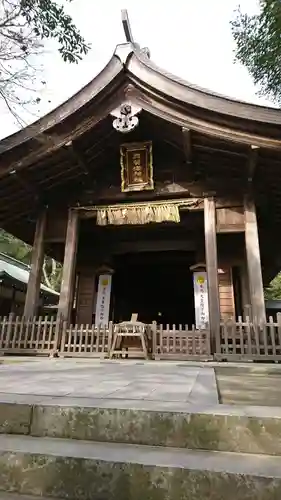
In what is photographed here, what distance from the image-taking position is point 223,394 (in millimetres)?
2842

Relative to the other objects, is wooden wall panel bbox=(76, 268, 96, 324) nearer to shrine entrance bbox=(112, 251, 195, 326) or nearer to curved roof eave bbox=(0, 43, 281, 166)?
shrine entrance bbox=(112, 251, 195, 326)

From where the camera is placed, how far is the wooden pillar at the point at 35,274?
27.5 ft

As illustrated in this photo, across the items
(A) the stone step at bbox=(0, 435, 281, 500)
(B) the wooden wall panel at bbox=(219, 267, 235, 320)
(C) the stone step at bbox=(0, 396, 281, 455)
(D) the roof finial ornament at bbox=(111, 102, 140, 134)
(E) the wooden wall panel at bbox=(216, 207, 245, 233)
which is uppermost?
(D) the roof finial ornament at bbox=(111, 102, 140, 134)

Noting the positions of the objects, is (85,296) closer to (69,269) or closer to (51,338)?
(69,269)

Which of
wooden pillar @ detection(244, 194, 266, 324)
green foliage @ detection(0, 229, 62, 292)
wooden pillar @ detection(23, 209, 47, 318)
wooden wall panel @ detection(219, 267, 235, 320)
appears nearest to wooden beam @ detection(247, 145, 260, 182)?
wooden pillar @ detection(244, 194, 266, 324)

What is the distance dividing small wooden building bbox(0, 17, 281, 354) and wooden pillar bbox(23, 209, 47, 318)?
27 millimetres

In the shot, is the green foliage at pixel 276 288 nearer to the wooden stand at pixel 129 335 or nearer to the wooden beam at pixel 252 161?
the wooden beam at pixel 252 161

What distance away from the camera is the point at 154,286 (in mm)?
14969

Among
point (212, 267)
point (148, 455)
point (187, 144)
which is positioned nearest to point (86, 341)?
point (212, 267)

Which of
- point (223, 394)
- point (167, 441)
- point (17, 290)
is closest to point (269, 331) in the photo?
point (223, 394)

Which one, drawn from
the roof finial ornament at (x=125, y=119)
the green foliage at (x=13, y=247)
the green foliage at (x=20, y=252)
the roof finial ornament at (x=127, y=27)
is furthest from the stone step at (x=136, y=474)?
the green foliage at (x=13, y=247)

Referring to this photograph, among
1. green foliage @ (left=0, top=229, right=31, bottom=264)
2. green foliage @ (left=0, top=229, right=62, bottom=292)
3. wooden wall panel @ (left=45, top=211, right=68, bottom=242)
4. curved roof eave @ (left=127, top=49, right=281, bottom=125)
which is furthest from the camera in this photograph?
green foliage @ (left=0, top=229, right=31, bottom=264)

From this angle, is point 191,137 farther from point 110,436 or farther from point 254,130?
point 110,436

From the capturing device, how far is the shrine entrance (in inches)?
483
